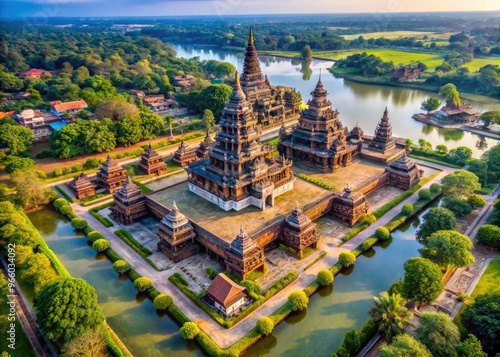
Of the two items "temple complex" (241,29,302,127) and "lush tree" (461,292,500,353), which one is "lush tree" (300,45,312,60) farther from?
"lush tree" (461,292,500,353)

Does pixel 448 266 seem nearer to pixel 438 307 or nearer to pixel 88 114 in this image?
pixel 438 307

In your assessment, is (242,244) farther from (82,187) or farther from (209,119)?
(209,119)

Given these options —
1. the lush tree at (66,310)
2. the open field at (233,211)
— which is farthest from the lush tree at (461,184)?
the lush tree at (66,310)

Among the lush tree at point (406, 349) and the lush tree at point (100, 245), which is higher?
the lush tree at point (406, 349)

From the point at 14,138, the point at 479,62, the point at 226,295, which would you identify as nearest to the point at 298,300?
the point at 226,295

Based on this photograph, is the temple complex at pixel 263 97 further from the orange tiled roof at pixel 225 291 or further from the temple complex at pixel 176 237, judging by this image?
the orange tiled roof at pixel 225 291

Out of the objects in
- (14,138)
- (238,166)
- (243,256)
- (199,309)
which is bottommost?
(199,309)

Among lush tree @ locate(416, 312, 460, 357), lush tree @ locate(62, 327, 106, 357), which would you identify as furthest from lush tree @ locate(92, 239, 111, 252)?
lush tree @ locate(416, 312, 460, 357)
